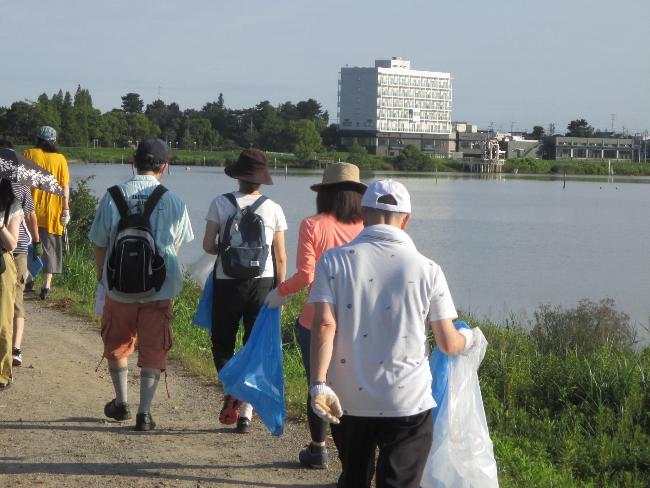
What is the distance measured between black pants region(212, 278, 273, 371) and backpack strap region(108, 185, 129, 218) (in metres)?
0.74

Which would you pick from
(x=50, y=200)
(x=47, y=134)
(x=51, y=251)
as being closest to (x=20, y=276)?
(x=47, y=134)

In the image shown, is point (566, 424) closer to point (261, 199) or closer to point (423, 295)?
point (261, 199)

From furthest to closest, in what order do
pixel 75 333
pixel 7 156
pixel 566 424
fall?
1. pixel 75 333
2. pixel 566 424
3. pixel 7 156

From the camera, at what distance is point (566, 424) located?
8008 millimetres

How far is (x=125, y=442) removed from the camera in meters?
6.04

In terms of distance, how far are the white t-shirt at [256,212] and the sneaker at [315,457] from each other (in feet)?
3.98

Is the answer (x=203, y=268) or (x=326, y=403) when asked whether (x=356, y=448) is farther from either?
(x=203, y=268)

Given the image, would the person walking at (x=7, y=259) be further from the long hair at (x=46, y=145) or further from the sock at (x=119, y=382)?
the long hair at (x=46, y=145)

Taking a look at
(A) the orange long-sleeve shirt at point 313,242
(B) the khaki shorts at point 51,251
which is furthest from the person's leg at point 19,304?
(B) the khaki shorts at point 51,251

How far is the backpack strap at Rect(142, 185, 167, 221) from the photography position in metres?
6.04

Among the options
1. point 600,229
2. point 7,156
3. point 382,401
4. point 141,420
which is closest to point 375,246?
point 382,401

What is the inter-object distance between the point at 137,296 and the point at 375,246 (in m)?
2.45

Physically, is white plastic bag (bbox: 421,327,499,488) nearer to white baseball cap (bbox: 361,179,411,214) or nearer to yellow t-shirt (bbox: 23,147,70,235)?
white baseball cap (bbox: 361,179,411,214)

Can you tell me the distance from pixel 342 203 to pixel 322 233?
21cm
